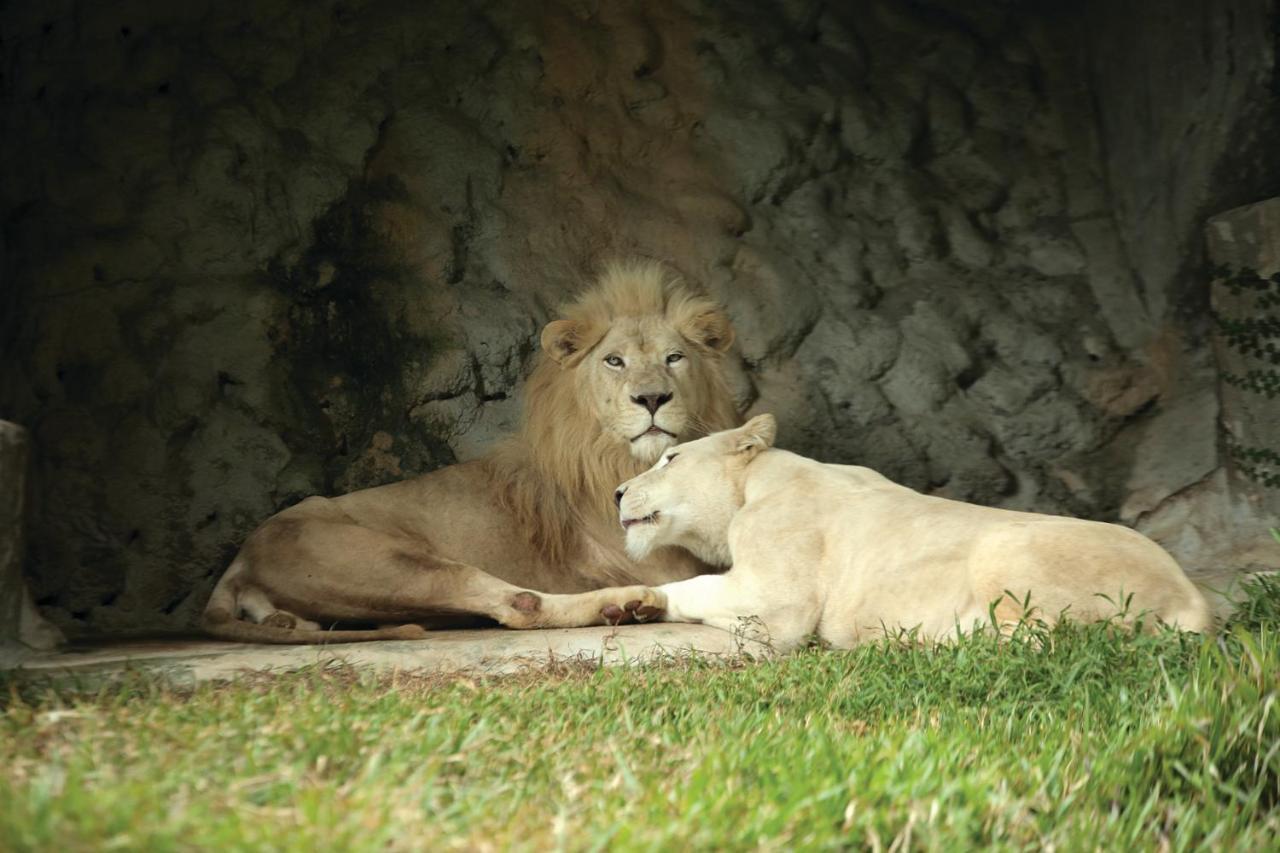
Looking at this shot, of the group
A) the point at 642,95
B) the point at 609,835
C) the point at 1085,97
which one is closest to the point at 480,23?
the point at 642,95

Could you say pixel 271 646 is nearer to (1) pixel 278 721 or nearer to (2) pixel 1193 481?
(1) pixel 278 721

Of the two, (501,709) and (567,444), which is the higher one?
(567,444)

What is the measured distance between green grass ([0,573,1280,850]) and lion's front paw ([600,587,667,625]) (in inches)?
A: 54.9

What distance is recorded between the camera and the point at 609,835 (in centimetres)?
227

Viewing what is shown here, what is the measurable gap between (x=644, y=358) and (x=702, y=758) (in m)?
3.68

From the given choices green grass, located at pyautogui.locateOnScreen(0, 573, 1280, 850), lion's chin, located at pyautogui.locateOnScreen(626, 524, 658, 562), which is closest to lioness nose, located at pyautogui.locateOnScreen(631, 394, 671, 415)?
lion's chin, located at pyautogui.locateOnScreen(626, 524, 658, 562)

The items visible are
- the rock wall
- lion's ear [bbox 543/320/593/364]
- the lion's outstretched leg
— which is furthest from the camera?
the rock wall

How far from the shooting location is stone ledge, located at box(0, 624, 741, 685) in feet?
14.6

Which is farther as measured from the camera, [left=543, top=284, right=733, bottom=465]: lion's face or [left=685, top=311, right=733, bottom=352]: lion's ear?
[left=685, top=311, right=733, bottom=352]: lion's ear

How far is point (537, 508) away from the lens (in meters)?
6.52

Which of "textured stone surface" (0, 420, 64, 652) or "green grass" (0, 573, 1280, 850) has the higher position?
"textured stone surface" (0, 420, 64, 652)

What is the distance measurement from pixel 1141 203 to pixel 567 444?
350 centimetres

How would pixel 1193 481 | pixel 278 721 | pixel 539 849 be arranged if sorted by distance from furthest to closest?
pixel 1193 481 → pixel 278 721 → pixel 539 849

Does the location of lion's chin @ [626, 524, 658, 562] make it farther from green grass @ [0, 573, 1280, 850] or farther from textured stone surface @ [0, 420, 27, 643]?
textured stone surface @ [0, 420, 27, 643]
